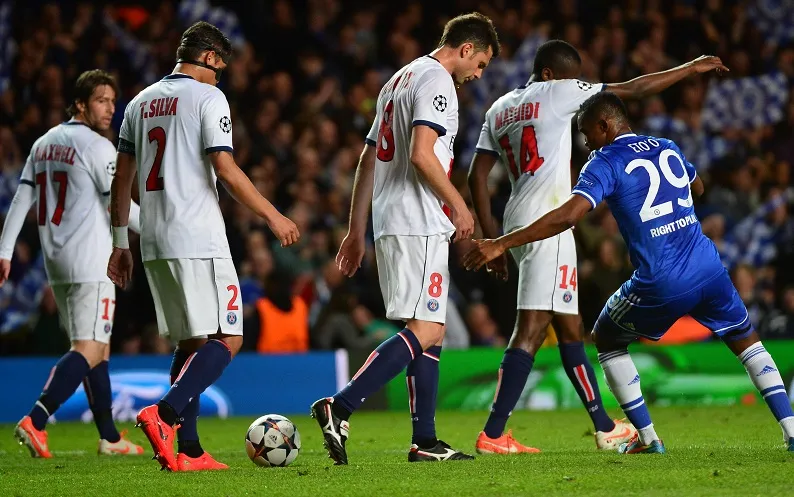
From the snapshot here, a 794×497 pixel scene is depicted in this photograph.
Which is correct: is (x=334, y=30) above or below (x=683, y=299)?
above

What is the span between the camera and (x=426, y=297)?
5906 mm

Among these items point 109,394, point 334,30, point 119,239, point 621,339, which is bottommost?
point 109,394

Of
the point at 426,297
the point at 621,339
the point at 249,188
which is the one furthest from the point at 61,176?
the point at 621,339

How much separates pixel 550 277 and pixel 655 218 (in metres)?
1.21

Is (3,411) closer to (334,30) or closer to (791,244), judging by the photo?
(334,30)

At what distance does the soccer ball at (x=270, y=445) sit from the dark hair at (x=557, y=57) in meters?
2.73

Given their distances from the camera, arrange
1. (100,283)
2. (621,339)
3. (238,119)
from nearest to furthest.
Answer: (621,339)
(100,283)
(238,119)

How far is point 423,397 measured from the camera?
602 centimetres

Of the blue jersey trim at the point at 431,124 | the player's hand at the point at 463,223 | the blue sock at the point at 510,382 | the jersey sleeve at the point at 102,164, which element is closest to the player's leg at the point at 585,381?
the blue sock at the point at 510,382

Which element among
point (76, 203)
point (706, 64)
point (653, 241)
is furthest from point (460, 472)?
point (76, 203)

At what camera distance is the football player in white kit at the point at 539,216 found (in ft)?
22.6

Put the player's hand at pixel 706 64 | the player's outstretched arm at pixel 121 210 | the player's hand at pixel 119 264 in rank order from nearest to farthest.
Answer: the player's outstretched arm at pixel 121 210, the player's hand at pixel 119 264, the player's hand at pixel 706 64

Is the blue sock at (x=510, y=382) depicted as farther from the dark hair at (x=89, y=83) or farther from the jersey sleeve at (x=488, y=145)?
the dark hair at (x=89, y=83)

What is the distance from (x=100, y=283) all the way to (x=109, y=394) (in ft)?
2.50
